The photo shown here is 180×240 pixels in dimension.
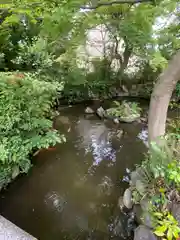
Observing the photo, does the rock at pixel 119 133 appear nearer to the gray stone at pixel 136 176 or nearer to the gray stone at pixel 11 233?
the gray stone at pixel 136 176

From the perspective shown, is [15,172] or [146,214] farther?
[15,172]

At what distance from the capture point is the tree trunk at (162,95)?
2.60 m

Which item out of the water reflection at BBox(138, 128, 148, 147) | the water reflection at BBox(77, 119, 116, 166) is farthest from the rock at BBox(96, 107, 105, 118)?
the water reflection at BBox(138, 128, 148, 147)

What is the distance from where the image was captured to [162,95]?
2.77m

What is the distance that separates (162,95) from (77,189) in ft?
6.63

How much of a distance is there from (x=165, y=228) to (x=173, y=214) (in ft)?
1.17

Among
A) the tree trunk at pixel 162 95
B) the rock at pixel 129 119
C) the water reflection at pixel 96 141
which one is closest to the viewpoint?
the tree trunk at pixel 162 95

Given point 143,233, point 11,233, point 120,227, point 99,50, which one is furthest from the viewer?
point 99,50

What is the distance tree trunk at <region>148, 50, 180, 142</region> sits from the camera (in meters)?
2.60

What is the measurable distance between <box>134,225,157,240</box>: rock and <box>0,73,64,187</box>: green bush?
169cm

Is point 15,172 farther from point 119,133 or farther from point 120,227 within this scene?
point 119,133

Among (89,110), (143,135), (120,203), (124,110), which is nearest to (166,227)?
(120,203)

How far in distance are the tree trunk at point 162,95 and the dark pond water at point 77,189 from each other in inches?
48.1

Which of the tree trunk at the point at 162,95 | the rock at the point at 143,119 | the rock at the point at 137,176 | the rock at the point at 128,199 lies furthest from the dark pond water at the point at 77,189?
the tree trunk at the point at 162,95
